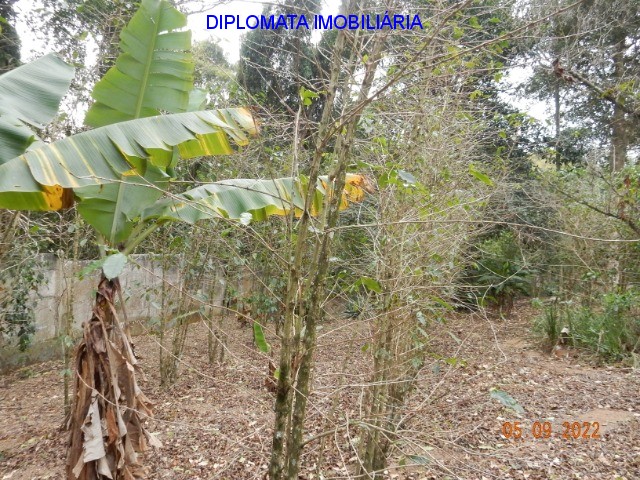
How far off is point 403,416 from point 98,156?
220cm

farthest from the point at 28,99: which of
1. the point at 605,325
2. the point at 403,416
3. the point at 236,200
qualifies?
the point at 605,325

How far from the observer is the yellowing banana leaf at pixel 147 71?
263 cm

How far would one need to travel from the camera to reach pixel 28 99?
254cm

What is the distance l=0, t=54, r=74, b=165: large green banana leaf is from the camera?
2.25 meters

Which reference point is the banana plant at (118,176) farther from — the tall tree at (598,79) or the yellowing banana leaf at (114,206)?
the tall tree at (598,79)

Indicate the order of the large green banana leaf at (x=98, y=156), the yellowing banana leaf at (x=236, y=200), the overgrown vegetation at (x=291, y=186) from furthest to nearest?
the yellowing banana leaf at (x=236, y=200) → the large green banana leaf at (x=98, y=156) → the overgrown vegetation at (x=291, y=186)

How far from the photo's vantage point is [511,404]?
64.6 inches

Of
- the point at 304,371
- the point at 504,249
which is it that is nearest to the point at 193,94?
the point at 304,371

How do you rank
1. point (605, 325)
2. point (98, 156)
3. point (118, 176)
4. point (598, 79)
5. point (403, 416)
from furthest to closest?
point (598, 79), point (605, 325), point (118, 176), point (98, 156), point (403, 416)

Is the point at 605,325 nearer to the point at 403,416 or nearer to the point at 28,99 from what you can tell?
the point at 403,416
